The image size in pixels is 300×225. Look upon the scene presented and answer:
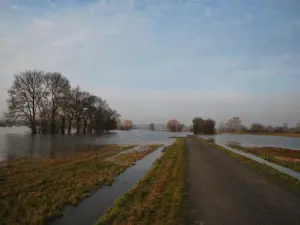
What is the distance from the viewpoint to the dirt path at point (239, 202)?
6410 mm

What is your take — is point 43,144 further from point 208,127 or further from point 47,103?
point 208,127

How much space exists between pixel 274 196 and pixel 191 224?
4.47 m

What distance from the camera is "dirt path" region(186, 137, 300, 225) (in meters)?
6.41

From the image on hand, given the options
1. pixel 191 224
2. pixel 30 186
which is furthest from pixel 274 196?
pixel 30 186

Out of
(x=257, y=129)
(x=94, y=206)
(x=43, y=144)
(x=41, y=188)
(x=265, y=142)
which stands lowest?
(x=265, y=142)

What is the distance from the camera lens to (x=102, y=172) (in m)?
13.4

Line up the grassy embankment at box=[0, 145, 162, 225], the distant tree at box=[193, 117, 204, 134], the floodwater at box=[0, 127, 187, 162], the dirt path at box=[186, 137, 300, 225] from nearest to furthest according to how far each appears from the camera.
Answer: the dirt path at box=[186, 137, 300, 225]
the grassy embankment at box=[0, 145, 162, 225]
the floodwater at box=[0, 127, 187, 162]
the distant tree at box=[193, 117, 204, 134]

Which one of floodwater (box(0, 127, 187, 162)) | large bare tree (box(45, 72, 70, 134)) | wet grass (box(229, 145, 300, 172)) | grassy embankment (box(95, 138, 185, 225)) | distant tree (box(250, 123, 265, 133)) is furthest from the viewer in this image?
distant tree (box(250, 123, 265, 133))

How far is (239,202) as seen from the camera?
798cm

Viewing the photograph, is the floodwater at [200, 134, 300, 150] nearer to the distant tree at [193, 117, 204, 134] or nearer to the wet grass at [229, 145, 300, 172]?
the wet grass at [229, 145, 300, 172]

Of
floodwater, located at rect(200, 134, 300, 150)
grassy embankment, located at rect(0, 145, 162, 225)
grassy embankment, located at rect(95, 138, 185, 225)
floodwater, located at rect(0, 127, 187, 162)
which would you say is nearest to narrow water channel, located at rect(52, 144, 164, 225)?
grassy embankment, located at rect(0, 145, 162, 225)

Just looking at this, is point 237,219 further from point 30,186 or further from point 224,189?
point 30,186

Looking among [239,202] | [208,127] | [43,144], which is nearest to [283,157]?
[239,202]

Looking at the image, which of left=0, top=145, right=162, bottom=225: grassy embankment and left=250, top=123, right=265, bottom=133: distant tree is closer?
Answer: left=0, top=145, right=162, bottom=225: grassy embankment
